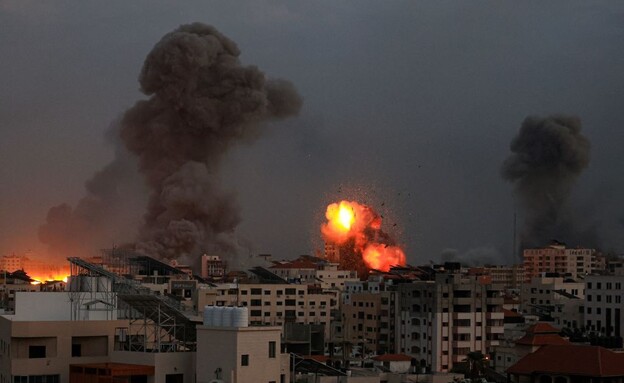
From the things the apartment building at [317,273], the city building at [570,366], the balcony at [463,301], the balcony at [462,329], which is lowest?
the city building at [570,366]

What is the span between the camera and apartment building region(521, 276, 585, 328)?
2968 inches

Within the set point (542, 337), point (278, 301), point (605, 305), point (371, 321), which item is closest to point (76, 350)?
point (542, 337)

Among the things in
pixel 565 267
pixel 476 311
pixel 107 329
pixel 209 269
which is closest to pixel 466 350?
pixel 476 311

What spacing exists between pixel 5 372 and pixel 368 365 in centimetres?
1460

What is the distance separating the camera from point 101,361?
39.4 m

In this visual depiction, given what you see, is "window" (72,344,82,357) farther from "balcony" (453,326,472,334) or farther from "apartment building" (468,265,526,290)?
"apartment building" (468,265,526,290)

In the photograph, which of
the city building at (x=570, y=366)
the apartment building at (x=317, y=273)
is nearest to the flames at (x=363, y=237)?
the apartment building at (x=317, y=273)

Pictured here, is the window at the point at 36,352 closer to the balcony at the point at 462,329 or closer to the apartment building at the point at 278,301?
the balcony at the point at 462,329

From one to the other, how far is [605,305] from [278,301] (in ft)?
71.0

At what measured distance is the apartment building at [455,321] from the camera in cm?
6712

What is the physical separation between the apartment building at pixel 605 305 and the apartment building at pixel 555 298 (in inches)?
59.6

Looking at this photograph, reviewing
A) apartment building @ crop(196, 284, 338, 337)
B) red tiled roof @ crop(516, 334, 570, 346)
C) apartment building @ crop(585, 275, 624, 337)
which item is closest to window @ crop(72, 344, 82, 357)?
red tiled roof @ crop(516, 334, 570, 346)

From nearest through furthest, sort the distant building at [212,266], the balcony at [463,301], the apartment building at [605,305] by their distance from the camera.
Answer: the balcony at [463,301] < the apartment building at [605,305] < the distant building at [212,266]

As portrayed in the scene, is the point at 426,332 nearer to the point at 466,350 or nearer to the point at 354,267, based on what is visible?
the point at 466,350
